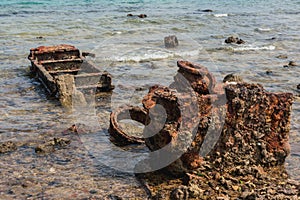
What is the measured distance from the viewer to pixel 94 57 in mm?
15492

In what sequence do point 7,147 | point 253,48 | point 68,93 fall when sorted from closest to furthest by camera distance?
point 7,147 < point 68,93 < point 253,48

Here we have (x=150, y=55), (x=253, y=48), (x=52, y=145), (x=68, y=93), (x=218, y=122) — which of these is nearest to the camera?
(x=218, y=122)

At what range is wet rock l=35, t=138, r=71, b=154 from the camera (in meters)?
6.81

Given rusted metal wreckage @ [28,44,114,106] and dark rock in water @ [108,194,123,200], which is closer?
dark rock in water @ [108,194,123,200]

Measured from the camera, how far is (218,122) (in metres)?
5.61

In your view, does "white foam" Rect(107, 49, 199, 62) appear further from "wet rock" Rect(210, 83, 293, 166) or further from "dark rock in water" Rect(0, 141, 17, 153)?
"wet rock" Rect(210, 83, 293, 166)

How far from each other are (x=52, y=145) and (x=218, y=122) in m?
3.07

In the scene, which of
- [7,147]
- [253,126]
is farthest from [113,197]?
[7,147]

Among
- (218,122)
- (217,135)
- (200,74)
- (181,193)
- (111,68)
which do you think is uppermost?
(200,74)

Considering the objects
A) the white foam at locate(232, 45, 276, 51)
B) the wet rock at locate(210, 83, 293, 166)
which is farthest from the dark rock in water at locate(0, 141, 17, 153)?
the white foam at locate(232, 45, 276, 51)

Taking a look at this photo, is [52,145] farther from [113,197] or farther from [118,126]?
[113,197]

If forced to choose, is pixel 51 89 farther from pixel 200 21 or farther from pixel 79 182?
pixel 200 21

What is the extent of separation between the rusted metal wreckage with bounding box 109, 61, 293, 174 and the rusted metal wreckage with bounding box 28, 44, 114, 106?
4.07 metres

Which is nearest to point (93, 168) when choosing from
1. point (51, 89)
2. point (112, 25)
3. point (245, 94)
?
point (245, 94)
